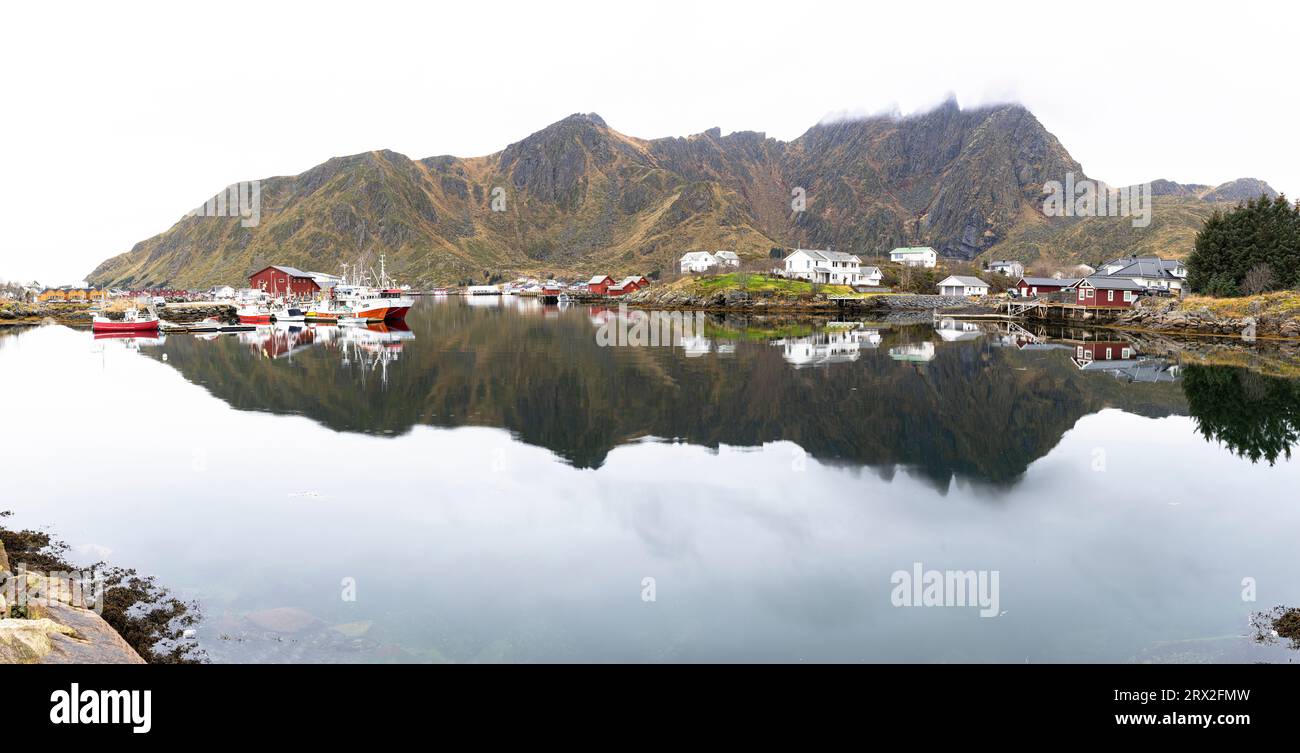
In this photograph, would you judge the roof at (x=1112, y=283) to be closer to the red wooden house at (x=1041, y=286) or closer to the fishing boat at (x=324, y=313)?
the red wooden house at (x=1041, y=286)

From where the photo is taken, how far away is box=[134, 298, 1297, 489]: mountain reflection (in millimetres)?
23984

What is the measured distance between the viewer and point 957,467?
20.4m

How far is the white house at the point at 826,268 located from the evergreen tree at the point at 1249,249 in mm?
56952

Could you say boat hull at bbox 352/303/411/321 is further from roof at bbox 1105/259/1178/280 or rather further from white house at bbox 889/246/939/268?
white house at bbox 889/246/939/268

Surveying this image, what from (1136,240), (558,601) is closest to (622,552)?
(558,601)

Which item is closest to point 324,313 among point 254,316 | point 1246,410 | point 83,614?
point 254,316

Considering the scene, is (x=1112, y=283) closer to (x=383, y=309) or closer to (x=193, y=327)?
(x=383, y=309)

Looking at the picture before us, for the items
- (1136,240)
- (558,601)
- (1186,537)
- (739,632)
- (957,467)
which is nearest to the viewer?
(739,632)

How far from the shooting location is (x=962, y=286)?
121 m

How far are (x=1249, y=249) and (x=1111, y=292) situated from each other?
55.1 ft

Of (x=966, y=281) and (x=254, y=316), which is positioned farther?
(x=966, y=281)

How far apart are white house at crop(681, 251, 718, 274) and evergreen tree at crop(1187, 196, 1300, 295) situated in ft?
326
